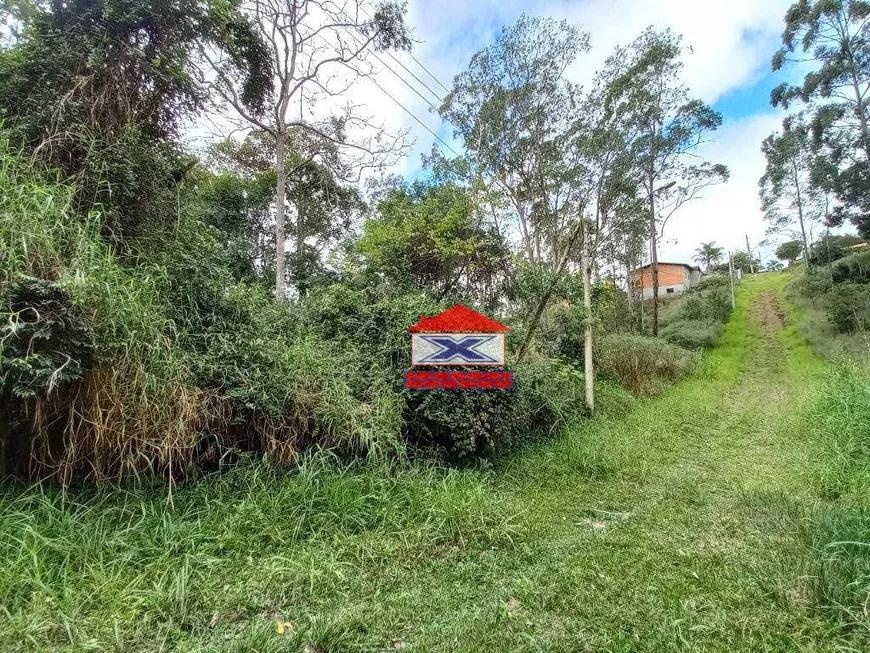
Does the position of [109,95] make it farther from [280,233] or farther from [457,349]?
[280,233]

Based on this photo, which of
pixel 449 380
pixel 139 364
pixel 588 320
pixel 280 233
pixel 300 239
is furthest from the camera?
pixel 300 239

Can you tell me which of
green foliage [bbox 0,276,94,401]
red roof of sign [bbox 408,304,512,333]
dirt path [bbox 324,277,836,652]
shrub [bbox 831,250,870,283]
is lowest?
dirt path [bbox 324,277,836,652]

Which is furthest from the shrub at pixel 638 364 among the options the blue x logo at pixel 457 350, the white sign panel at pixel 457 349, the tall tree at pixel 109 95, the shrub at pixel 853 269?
the shrub at pixel 853 269

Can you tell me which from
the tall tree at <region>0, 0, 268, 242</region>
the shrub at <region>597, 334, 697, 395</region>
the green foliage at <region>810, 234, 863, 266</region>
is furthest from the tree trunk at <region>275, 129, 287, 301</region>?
the green foliage at <region>810, 234, 863, 266</region>

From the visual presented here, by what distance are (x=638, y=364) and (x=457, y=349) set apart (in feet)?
17.3

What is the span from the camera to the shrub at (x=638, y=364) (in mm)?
6957

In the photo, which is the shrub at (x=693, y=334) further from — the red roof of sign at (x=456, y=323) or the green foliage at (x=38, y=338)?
the green foliage at (x=38, y=338)

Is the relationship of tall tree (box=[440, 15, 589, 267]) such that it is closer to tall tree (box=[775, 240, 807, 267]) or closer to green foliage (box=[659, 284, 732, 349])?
green foliage (box=[659, 284, 732, 349])

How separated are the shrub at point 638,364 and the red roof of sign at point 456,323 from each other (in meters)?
3.72

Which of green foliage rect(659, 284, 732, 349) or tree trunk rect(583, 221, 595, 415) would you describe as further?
green foliage rect(659, 284, 732, 349)

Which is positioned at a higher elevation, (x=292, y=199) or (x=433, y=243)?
(x=292, y=199)

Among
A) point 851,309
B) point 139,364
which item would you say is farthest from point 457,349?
point 851,309

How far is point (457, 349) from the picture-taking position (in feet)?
12.1

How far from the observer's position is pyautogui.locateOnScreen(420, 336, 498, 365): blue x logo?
363 centimetres
